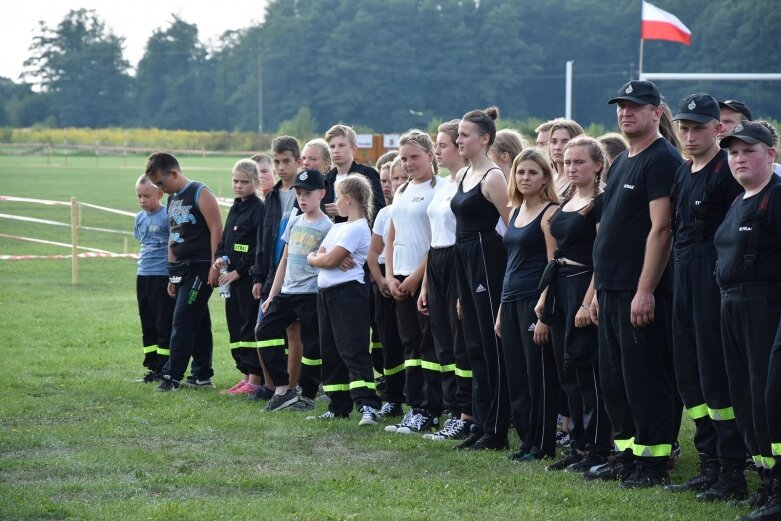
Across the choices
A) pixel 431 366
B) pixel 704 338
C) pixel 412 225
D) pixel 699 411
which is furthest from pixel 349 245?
pixel 704 338

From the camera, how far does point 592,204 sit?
280 inches

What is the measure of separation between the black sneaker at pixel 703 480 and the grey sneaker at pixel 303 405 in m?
3.71

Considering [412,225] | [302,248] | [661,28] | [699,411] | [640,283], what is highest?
[661,28]

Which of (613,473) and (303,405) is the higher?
(613,473)

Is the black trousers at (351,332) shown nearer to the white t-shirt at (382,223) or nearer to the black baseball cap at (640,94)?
the white t-shirt at (382,223)

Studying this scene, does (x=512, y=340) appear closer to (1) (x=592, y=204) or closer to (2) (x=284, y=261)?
(1) (x=592, y=204)

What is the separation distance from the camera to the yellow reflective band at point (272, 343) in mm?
9711

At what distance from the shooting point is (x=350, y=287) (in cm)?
908

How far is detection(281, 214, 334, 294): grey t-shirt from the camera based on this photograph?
9438mm

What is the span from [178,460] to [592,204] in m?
3.07

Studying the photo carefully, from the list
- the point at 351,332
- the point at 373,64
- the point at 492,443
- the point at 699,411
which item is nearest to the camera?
the point at 699,411

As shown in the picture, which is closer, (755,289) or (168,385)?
(755,289)

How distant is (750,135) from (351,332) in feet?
12.7

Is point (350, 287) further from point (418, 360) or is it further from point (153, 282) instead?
point (153, 282)
